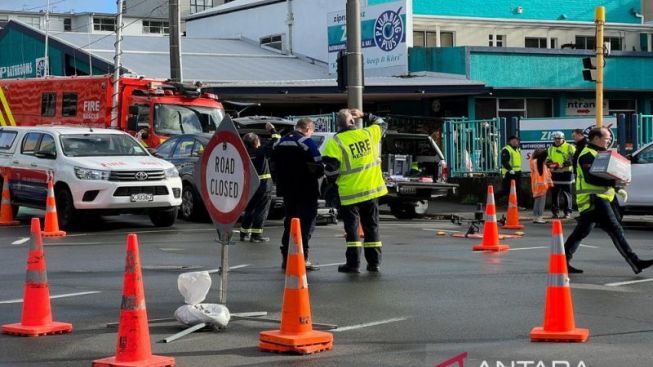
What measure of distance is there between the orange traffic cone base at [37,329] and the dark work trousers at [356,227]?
430 cm

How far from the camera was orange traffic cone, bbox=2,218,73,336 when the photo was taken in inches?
352

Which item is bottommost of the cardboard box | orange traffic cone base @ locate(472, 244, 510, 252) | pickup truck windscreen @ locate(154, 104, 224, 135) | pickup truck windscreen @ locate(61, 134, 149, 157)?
orange traffic cone base @ locate(472, 244, 510, 252)

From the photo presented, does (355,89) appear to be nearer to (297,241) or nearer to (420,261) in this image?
(420,261)

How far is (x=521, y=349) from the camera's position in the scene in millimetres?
8125

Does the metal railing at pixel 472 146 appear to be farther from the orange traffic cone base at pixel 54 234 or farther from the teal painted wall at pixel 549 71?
the orange traffic cone base at pixel 54 234

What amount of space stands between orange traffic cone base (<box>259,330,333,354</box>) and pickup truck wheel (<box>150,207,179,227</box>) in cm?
1129

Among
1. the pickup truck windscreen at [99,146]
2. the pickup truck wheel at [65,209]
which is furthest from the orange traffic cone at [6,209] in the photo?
the pickup truck windscreen at [99,146]

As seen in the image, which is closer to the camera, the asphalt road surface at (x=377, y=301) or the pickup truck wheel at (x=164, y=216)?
the asphalt road surface at (x=377, y=301)

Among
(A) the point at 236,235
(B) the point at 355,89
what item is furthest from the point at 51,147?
(B) the point at 355,89

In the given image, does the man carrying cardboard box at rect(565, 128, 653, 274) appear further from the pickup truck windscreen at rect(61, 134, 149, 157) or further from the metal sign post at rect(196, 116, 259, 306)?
the pickup truck windscreen at rect(61, 134, 149, 157)

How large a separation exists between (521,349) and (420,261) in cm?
598

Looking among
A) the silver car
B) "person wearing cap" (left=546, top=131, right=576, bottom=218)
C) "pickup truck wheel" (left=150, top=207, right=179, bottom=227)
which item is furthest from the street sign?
"person wearing cap" (left=546, top=131, right=576, bottom=218)

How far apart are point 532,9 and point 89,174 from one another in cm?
2737

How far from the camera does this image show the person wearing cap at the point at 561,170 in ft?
72.0
